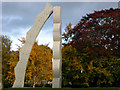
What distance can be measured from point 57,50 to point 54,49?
0.16 meters

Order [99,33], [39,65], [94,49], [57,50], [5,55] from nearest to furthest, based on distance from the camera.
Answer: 1. [57,50]
2. [94,49]
3. [99,33]
4. [39,65]
5. [5,55]

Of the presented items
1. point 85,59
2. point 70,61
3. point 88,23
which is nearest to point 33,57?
point 70,61

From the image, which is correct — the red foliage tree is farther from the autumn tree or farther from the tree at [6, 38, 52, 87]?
the tree at [6, 38, 52, 87]

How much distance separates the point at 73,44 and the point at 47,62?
9.06 feet

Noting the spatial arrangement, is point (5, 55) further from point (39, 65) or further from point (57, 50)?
point (57, 50)

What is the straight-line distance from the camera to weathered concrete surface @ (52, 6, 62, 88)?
7.97m

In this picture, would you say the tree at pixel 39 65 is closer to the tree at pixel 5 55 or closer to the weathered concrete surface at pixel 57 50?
the tree at pixel 5 55

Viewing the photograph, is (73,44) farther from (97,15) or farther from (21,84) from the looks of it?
(21,84)

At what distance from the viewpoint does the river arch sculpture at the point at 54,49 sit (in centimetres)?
799

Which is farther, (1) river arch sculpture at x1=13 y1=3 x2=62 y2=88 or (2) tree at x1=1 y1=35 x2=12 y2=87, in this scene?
(2) tree at x1=1 y1=35 x2=12 y2=87

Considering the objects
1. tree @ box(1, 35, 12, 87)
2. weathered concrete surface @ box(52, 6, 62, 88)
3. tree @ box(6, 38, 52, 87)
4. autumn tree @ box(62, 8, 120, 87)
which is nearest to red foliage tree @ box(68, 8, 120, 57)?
autumn tree @ box(62, 8, 120, 87)

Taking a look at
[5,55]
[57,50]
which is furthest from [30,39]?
[5,55]

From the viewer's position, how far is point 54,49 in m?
8.13

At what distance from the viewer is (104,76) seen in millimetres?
15094
